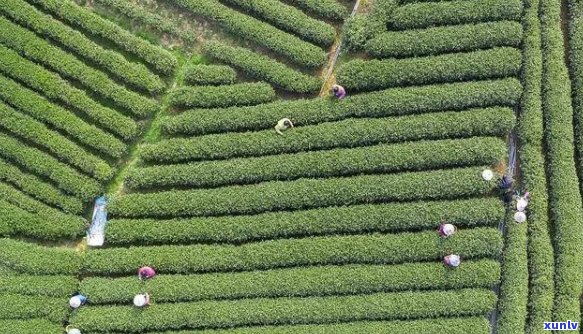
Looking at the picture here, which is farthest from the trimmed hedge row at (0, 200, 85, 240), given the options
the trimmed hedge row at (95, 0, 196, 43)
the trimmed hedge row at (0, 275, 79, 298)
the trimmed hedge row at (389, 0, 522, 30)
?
the trimmed hedge row at (389, 0, 522, 30)

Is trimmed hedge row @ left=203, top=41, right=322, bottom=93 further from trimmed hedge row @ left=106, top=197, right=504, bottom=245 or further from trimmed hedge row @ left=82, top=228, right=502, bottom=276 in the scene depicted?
trimmed hedge row @ left=82, top=228, right=502, bottom=276

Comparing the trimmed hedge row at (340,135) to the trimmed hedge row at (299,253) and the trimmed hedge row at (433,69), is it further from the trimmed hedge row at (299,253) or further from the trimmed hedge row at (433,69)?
the trimmed hedge row at (299,253)

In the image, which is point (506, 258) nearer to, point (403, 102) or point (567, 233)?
point (567, 233)

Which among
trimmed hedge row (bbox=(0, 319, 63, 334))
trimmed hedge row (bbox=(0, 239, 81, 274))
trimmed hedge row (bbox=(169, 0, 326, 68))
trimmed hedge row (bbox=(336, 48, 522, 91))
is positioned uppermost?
trimmed hedge row (bbox=(169, 0, 326, 68))

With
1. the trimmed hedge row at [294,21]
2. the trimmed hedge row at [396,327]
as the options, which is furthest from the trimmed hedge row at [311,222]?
the trimmed hedge row at [294,21]

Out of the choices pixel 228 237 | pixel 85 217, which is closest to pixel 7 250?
pixel 85 217

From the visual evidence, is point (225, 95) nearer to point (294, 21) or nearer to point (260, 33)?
point (260, 33)
